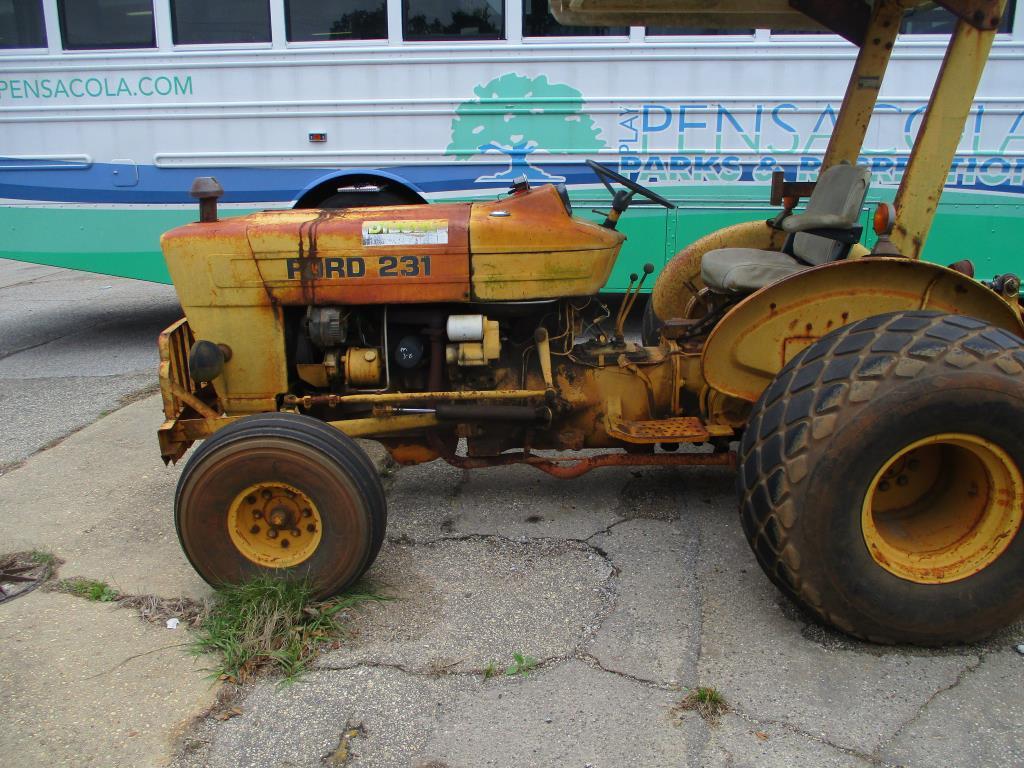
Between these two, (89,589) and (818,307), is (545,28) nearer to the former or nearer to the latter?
(818,307)

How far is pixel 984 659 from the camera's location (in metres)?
2.63

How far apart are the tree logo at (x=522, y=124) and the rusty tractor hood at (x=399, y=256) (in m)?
2.95

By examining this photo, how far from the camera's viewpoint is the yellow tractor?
2.53 meters

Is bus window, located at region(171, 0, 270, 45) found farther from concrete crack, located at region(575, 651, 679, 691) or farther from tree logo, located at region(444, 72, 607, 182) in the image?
concrete crack, located at region(575, 651, 679, 691)

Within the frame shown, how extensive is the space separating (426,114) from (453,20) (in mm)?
714

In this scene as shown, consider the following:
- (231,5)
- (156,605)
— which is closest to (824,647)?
(156,605)

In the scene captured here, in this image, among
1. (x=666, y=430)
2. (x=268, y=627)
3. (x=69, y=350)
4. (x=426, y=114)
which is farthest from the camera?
(x=69, y=350)

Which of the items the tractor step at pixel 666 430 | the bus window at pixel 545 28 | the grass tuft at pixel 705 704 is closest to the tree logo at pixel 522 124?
the bus window at pixel 545 28

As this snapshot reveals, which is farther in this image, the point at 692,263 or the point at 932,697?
the point at 692,263

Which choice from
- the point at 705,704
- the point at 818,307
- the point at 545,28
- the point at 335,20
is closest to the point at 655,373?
the point at 818,307

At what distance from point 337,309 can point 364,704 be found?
1.57 m

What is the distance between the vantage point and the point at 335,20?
614 cm

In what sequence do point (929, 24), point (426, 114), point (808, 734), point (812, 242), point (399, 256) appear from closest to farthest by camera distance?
1. point (808, 734)
2. point (399, 256)
3. point (812, 242)
4. point (929, 24)
5. point (426, 114)

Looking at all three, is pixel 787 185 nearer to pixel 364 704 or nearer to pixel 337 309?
pixel 337 309
